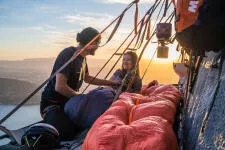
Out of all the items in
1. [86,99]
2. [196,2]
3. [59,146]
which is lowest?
[59,146]

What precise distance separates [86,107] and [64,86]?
51cm

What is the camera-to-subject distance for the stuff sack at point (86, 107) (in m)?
3.00

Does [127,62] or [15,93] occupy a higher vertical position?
[127,62]

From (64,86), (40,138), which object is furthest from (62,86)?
(40,138)

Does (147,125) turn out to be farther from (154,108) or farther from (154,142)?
(154,108)

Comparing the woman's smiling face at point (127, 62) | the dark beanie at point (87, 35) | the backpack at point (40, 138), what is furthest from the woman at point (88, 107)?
the woman's smiling face at point (127, 62)

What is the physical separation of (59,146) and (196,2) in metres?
2.10

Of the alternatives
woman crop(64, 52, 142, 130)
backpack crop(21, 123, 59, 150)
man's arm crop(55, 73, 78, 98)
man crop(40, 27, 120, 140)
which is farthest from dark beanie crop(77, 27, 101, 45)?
backpack crop(21, 123, 59, 150)

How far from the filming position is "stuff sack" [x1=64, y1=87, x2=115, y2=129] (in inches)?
118

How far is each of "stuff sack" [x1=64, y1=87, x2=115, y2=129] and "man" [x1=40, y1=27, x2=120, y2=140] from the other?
12 centimetres

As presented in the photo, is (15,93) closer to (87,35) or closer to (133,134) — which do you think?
(87,35)

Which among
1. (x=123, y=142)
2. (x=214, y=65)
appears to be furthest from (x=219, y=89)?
(x=123, y=142)

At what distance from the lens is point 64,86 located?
3363 millimetres

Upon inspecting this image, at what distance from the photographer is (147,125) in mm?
1583
